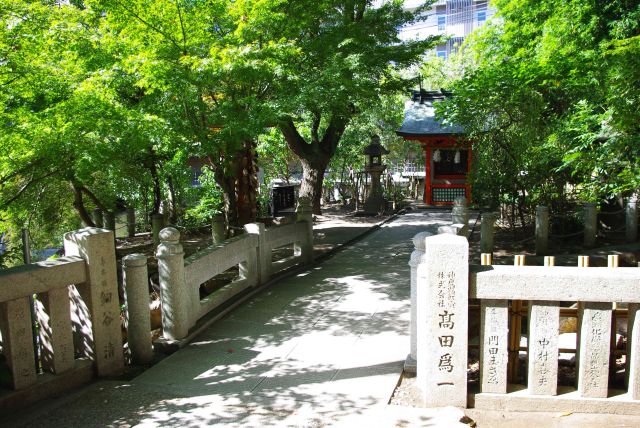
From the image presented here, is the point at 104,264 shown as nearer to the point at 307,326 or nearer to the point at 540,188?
the point at 307,326

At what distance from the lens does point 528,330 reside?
14.2 feet

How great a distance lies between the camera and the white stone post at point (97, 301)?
532cm

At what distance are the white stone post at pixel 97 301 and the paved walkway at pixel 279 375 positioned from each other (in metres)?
0.36

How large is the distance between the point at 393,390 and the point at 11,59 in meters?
7.08

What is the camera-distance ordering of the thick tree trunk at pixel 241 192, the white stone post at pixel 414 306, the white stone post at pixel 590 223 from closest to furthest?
the white stone post at pixel 414 306
the thick tree trunk at pixel 241 192
the white stone post at pixel 590 223

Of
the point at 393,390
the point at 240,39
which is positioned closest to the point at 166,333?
the point at 393,390

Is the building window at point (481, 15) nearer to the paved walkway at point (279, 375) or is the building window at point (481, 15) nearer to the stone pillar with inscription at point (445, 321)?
the paved walkway at point (279, 375)

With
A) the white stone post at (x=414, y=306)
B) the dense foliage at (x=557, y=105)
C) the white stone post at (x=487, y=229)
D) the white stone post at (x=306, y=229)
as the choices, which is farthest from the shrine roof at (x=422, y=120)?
the white stone post at (x=414, y=306)

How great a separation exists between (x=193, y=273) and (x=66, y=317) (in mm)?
1821

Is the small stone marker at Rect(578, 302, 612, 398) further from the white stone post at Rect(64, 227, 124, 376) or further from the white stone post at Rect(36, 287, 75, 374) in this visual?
the white stone post at Rect(36, 287, 75, 374)

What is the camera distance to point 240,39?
928 centimetres

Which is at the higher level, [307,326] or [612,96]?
[612,96]

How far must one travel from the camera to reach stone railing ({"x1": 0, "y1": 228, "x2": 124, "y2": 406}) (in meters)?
4.64

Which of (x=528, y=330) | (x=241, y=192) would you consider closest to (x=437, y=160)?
(x=241, y=192)
